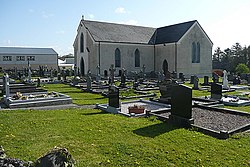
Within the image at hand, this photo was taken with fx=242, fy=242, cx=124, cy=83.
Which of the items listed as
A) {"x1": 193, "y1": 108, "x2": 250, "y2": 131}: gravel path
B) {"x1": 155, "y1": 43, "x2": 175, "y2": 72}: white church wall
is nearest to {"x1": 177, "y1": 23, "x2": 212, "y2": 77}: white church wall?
{"x1": 155, "y1": 43, "x2": 175, "y2": 72}: white church wall

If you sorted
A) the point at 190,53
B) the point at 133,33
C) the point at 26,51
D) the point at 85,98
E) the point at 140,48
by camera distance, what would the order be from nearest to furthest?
the point at 85,98 < the point at 190,53 < the point at 140,48 < the point at 133,33 < the point at 26,51

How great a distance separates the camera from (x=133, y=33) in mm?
41000

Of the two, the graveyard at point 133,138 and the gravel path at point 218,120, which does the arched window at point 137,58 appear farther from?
the graveyard at point 133,138

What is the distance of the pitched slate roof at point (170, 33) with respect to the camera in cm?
3826

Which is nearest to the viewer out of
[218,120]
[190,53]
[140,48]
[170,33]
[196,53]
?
[218,120]

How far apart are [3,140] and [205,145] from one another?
218 inches

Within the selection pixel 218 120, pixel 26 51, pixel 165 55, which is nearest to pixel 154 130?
pixel 218 120

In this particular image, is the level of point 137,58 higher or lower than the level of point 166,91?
higher

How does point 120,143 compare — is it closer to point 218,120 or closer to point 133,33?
point 218,120

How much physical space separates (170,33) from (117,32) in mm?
8957

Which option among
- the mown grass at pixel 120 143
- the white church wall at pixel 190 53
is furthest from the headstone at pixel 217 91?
the white church wall at pixel 190 53

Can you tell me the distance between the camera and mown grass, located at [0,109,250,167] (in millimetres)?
5653

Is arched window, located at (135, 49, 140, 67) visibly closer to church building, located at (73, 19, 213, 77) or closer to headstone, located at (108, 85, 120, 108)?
church building, located at (73, 19, 213, 77)

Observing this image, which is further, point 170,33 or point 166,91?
point 170,33
